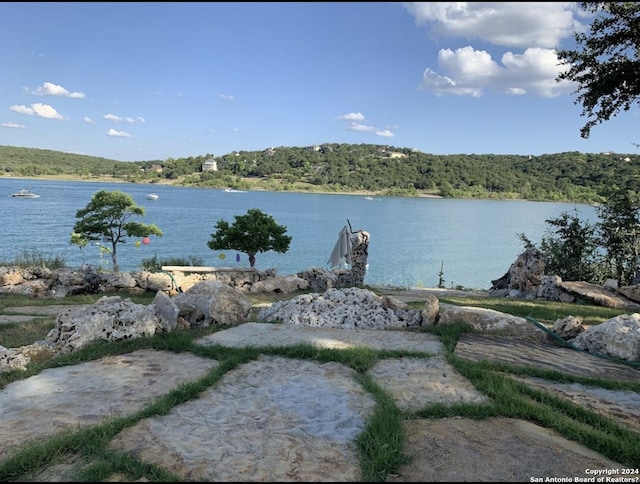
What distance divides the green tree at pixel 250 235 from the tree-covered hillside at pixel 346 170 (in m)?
68.6

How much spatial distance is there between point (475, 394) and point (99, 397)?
3501 mm

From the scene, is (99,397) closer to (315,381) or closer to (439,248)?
(315,381)

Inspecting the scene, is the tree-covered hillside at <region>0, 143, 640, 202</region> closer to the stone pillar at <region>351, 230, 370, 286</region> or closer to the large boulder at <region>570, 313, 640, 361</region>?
the stone pillar at <region>351, 230, 370, 286</region>

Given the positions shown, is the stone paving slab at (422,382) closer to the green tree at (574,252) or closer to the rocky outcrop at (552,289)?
the rocky outcrop at (552,289)

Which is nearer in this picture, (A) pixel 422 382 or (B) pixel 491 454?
(B) pixel 491 454

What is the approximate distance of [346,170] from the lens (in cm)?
10838

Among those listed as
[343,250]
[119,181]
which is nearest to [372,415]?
[343,250]

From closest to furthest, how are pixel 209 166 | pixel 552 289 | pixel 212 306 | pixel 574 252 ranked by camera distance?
pixel 212 306 < pixel 552 289 < pixel 574 252 < pixel 209 166

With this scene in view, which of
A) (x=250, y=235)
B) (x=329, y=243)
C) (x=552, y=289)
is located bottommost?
(x=329, y=243)

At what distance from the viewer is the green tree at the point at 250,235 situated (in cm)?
1641

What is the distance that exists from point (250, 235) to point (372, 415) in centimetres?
1344

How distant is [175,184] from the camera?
121875 mm

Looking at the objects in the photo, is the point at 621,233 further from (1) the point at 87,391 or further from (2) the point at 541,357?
(1) the point at 87,391

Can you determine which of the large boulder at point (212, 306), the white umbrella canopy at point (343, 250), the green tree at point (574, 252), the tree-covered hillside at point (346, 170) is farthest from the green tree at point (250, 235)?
the tree-covered hillside at point (346, 170)
